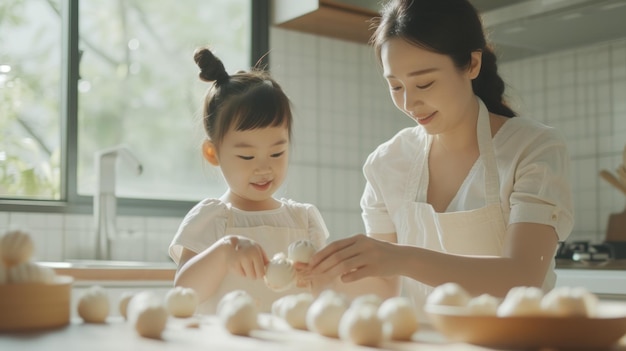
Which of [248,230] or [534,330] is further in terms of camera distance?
[248,230]

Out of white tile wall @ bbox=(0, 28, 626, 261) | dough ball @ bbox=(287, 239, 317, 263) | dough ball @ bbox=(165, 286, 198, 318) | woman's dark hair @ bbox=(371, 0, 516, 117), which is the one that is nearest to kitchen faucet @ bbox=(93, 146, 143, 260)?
white tile wall @ bbox=(0, 28, 626, 261)

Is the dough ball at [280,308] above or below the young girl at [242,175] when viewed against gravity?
below

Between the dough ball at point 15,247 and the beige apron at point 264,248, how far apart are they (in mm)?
639

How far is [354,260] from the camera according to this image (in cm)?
107

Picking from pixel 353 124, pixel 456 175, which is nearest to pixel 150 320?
pixel 456 175

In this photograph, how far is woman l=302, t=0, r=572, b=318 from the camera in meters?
1.22

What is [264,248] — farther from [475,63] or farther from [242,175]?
[475,63]

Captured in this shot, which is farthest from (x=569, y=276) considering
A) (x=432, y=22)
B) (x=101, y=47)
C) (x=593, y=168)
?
(x=101, y=47)

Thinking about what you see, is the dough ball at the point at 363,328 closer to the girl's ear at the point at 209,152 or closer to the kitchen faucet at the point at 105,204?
the girl's ear at the point at 209,152

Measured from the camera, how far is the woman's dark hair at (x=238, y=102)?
1.46m

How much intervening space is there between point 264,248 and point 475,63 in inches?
22.1

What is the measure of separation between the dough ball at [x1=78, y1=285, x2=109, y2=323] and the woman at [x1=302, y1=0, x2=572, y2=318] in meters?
0.33

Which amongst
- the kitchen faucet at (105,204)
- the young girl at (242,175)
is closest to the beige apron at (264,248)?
the young girl at (242,175)

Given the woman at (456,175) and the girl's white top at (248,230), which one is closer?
the woman at (456,175)
